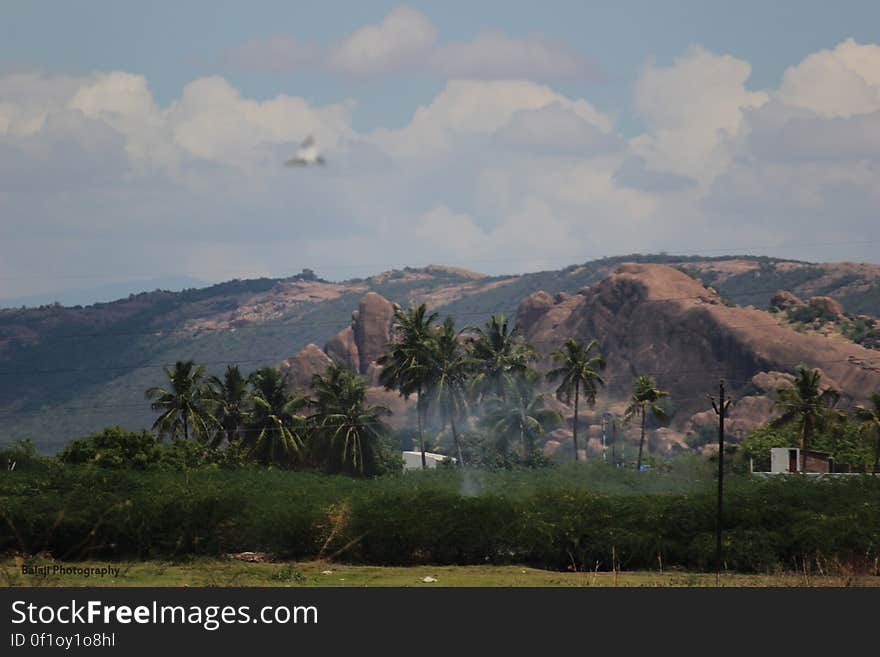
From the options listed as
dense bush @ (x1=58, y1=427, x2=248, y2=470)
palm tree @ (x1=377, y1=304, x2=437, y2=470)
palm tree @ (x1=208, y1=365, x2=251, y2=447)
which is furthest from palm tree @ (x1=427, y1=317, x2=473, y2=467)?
dense bush @ (x1=58, y1=427, x2=248, y2=470)

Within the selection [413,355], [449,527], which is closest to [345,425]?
[413,355]

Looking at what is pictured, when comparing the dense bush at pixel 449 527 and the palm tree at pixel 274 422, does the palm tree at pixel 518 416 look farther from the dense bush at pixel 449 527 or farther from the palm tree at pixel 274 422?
the dense bush at pixel 449 527

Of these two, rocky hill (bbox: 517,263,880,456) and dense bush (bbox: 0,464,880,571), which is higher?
rocky hill (bbox: 517,263,880,456)

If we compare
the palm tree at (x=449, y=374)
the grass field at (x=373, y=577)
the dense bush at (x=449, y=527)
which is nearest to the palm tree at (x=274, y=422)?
the palm tree at (x=449, y=374)

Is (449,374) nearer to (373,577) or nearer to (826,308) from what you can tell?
(373,577)

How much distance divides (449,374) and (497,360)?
7938 millimetres

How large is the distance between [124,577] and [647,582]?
2010 cm

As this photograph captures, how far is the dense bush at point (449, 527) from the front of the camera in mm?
57469

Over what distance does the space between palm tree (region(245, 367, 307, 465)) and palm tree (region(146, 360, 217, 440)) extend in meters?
3.56

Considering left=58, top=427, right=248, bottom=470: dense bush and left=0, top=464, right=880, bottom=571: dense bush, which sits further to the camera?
left=58, top=427, right=248, bottom=470: dense bush

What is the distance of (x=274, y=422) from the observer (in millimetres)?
98062

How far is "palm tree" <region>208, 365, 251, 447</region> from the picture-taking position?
100 metres

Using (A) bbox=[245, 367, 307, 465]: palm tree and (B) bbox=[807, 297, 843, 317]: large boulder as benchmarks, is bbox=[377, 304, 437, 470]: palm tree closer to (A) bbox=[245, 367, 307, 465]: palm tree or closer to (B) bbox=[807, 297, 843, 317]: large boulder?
(A) bbox=[245, 367, 307, 465]: palm tree

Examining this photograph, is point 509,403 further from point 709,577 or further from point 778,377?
point 709,577
